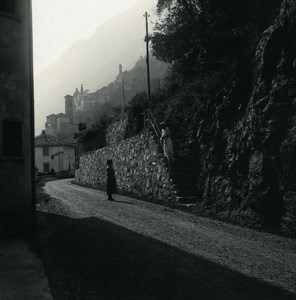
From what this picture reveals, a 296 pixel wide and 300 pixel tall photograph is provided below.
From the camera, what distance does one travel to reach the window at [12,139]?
8492 millimetres

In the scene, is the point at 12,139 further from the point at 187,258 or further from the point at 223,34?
the point at 223,34

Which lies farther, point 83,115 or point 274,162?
point 83,115

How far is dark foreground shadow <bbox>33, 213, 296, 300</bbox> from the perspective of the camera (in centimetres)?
438

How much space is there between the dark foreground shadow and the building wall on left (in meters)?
1.02

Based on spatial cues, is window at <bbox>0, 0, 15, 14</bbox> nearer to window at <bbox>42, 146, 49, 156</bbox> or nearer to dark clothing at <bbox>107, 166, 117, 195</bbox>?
dark clothing at <bbox>107, 166, 117, 195</bbox>

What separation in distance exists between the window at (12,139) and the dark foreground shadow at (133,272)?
2107mm

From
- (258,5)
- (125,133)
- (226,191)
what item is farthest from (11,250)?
(125,133)

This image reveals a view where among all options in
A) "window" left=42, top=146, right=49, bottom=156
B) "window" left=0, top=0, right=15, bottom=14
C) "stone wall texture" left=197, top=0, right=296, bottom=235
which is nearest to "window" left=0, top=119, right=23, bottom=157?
"window" left=0, top=0, right=15, bottom=14

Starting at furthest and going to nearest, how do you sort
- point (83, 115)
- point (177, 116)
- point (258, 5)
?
point (83, 115) → point (177, 116) → point (258, 5)

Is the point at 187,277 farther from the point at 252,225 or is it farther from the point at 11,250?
the point at 252,225

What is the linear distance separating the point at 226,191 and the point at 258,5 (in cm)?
920

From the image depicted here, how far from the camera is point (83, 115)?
344 ft

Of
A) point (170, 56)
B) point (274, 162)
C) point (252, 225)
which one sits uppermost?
point (170, 56)

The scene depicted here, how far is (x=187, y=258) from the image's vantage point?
597cm
